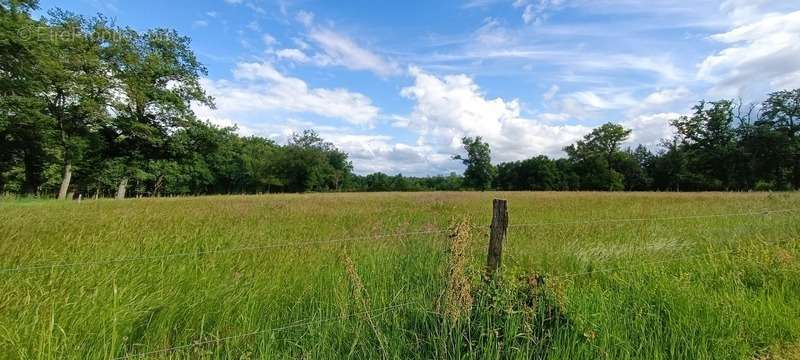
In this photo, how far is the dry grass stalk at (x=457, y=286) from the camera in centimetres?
254

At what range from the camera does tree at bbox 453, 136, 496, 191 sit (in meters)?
79.8

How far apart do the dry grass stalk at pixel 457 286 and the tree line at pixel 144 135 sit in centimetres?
1956

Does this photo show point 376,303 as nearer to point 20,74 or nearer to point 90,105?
point 20,74

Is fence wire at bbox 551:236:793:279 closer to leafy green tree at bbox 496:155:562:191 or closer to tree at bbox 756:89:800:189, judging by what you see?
tree at bbox 756:89:800:189

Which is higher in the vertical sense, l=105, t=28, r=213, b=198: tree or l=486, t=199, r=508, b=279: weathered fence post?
l=105, t=28, r=213, b=198: tree

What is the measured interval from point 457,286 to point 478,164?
79.9 meters

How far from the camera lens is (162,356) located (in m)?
2.38

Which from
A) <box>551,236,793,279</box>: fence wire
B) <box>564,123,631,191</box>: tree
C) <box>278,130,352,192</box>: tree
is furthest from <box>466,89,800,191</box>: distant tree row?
<box>551,236,793,279</box>: fence wire

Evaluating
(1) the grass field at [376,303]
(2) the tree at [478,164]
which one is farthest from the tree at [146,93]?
(2) the tree at [478,164]

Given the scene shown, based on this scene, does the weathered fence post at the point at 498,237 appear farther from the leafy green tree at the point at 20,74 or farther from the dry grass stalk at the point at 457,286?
the leafy green tree at the point at 20,74

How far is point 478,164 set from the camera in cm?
8044

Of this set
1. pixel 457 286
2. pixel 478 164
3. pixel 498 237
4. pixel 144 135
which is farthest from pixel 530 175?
pixel 457 286

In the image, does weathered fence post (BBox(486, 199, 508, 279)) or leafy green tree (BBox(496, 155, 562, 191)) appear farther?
leafy green tree (BBox(496, 155, 562, 191))

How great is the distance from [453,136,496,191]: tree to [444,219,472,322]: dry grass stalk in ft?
256
